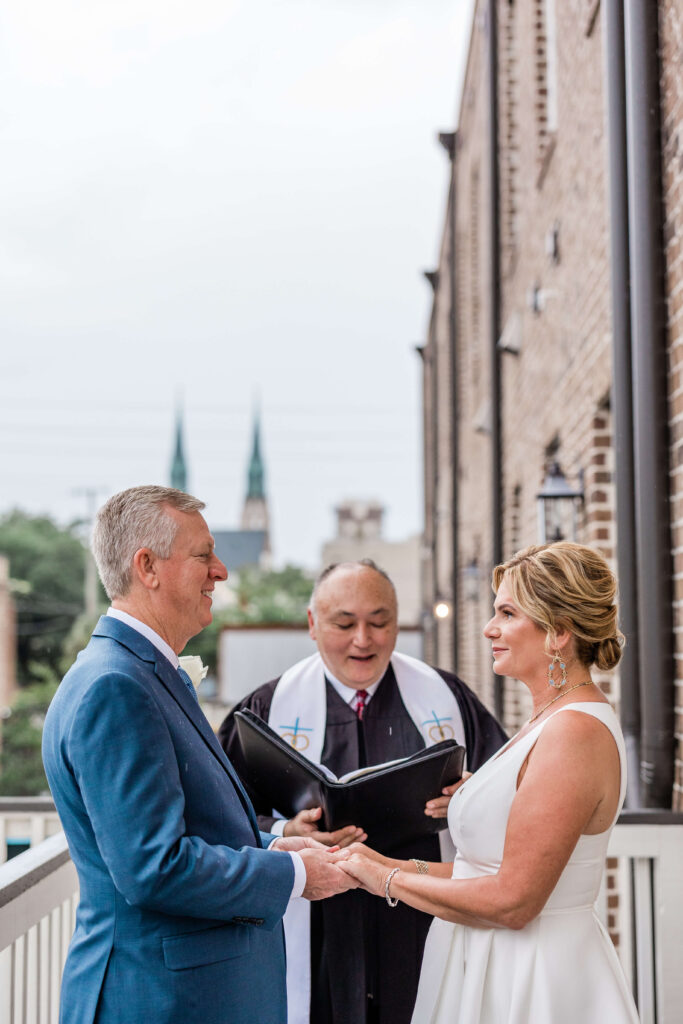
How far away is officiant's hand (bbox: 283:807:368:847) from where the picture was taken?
2787mm

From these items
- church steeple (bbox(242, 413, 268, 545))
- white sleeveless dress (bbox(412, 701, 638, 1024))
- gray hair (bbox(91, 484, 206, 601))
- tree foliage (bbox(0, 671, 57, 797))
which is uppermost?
church steeple (bbox(242, 413, 268, 545))

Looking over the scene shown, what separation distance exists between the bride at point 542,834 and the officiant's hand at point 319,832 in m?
A: 0.25

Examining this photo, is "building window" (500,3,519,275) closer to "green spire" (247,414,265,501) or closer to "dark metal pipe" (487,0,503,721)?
"dark metal pipe" (487,0,503,721)

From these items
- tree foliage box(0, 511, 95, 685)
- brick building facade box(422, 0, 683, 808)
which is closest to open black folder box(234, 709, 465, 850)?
brick building facade box(422, 0, 683, 808)

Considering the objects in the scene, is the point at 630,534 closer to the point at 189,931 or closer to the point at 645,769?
the point at 645,769

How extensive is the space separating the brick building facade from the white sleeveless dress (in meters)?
1.32

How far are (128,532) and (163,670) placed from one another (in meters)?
0.30

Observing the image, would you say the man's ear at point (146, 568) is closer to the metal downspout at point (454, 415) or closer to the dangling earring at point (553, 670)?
the dangling earring at point (553, 670)

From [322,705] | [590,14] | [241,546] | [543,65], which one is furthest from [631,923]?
[241,546]

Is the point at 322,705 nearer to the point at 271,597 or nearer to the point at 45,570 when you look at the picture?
the point at 45,570

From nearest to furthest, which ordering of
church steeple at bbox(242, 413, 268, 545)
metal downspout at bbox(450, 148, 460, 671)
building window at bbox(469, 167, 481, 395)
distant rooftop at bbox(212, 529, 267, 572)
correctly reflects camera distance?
building window at bbox(469, 167, 481, 395) → metal downspout at bbox(450, 148, 460, 671) → distant rooftop at bbox(212, 529, 267, 572) → church steeple at bbox(242, 413, 268, 545)

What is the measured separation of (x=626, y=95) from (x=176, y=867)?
132 inches

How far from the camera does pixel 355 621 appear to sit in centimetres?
335

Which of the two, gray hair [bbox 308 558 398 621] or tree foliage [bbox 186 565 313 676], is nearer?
gray hair [bbox 308 558 398 621]
